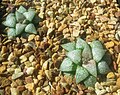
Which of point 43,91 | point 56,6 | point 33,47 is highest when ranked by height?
point 56,6

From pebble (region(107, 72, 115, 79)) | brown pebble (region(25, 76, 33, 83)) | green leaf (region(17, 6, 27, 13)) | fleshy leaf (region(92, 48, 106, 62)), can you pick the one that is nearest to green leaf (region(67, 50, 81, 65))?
fleshy leaf (region(92, 48, 106, 62))

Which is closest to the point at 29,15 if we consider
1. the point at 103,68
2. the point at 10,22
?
the point at 10,22

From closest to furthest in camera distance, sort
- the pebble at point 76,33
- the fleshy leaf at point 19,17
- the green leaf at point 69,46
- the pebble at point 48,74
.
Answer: the pebble at point 48,74 → the green leaf at point 69,46 → the pebble at point 76,33 → the fleshy leaf at point 19,17

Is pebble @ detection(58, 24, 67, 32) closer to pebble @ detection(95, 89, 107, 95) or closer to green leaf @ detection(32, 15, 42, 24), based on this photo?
green leaf @ detection(32, 15, 42, 24)

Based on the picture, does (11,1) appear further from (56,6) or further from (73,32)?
(73,32)

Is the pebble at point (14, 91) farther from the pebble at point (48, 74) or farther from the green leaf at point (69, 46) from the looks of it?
the green leaf at point (69, 46)

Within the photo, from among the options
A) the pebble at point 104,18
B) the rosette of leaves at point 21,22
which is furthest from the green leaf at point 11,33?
the pebble at point 104,18

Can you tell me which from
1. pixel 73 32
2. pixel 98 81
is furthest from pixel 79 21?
pixel 98 81
